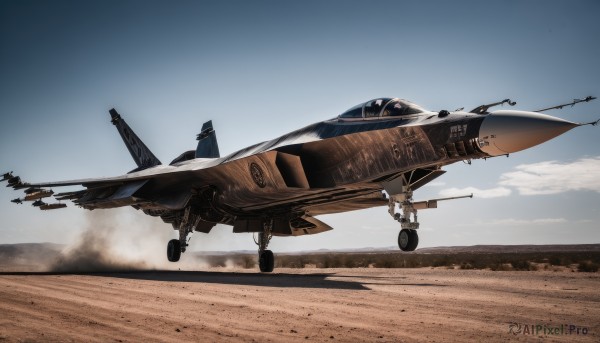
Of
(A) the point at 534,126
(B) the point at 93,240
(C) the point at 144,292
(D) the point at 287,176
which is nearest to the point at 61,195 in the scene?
(B) the point at 93,240

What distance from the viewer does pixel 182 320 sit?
606cm

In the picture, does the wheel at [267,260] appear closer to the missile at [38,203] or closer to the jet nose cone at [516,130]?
the missile at [38,203]

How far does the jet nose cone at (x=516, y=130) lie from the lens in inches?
386

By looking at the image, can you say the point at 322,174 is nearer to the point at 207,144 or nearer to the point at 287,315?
A: the point at 287,315

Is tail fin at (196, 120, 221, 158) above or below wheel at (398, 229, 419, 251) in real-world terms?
above

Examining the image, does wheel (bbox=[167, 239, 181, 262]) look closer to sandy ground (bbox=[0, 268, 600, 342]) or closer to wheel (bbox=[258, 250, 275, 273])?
wheel (bbox=[258, 250, 275, 273])

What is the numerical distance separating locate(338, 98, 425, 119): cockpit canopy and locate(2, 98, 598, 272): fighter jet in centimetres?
3

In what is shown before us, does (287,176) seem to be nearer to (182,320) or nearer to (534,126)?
(534,126)

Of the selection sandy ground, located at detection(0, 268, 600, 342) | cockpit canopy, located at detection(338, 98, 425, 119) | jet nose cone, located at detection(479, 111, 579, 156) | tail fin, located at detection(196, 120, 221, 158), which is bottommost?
sandy ground, located at detection(0, 268, 600, 342)

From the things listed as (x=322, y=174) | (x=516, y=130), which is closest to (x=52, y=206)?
(x=322, y=174)

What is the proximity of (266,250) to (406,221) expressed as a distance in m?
9.38

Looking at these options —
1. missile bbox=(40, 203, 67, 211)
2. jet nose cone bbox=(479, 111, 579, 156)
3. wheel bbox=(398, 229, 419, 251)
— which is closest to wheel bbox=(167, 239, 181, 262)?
missile bbox=(40, 203, 67, 211)

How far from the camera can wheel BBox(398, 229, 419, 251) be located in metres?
11.6

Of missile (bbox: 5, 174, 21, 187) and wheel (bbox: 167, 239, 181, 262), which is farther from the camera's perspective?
missile (bbox: 5, 174, 21, 187)
